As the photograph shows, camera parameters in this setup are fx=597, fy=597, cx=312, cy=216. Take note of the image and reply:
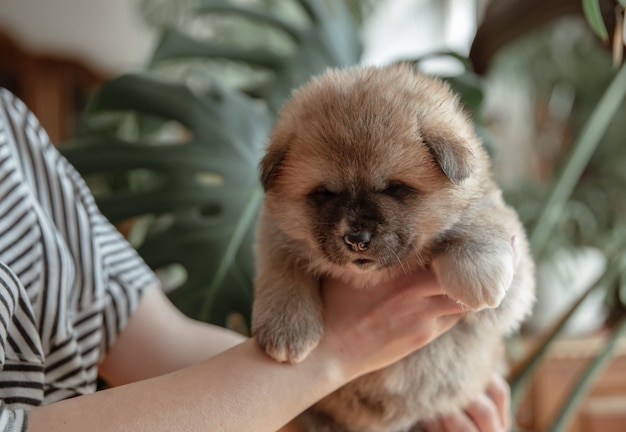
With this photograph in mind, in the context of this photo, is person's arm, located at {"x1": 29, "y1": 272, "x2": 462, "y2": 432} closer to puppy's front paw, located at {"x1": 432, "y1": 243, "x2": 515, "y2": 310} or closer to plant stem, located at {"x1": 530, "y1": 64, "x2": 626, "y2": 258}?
puppy's front paw, located at {"x1": 432, "y1": 243, "x2": 515, "y2": 310}

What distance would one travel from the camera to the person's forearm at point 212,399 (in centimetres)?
67

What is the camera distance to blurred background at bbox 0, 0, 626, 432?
126 centimetres

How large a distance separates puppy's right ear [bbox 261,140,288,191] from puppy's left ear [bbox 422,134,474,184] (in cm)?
19

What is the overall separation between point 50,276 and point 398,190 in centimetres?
52

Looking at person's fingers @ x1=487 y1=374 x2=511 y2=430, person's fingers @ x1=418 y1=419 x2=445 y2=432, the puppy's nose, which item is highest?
the puppy's nose

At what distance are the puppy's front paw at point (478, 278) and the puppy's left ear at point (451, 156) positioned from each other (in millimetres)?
117

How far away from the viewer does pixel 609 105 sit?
1324 mm

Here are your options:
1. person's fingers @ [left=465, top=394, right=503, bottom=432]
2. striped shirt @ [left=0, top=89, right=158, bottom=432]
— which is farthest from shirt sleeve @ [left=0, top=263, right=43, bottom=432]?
person's fingers @ [left=465, top=394, right=503, bottom=432]

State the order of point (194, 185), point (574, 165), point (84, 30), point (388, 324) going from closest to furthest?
point (388, 324), point (194, 185), point (574, 165), point (84, 30)

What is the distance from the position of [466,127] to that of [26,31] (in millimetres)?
2918

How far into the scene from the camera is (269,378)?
0.78m

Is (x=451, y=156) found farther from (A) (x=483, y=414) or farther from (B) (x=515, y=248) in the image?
(A) (x=483, y=414)

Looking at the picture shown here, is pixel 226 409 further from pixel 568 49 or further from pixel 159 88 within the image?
pixel 568 49

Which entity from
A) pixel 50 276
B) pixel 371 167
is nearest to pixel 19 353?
pixel 50 276
